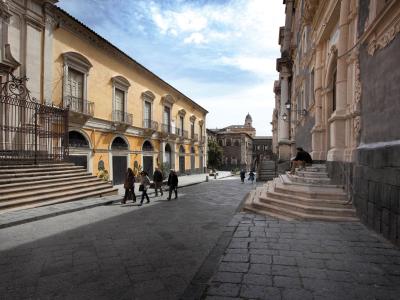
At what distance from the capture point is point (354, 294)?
3236 mm

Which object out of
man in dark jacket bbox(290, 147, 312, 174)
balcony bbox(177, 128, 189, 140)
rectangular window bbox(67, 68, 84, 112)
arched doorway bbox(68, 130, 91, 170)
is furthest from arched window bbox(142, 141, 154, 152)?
man in dark jacket bbox(290, 147, 312, 174)

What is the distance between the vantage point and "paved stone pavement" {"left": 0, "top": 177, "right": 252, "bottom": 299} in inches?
140

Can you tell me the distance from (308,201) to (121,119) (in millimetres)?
15228

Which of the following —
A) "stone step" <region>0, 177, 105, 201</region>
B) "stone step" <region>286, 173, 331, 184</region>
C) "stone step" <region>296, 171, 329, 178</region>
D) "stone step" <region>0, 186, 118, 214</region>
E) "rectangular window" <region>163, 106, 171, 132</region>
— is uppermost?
"rectangular window" <region>163, 106, 171, 132</region>

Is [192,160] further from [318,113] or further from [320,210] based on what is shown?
[320,210]

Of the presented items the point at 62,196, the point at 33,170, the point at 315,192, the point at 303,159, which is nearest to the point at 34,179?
the point at 33,170

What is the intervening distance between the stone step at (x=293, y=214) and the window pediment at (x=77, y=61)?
12.6 meters

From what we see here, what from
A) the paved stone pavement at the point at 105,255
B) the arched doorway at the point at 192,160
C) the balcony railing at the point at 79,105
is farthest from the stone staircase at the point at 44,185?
the arched doorway at the point at 192,160

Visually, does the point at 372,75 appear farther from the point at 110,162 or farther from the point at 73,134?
the point at 110,162

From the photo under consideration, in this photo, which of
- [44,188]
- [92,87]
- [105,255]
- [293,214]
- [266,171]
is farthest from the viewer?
[266,171]

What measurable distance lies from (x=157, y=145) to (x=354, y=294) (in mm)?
22936

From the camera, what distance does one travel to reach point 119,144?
19.7 m

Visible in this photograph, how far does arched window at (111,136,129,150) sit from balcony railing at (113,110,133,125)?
1.22m

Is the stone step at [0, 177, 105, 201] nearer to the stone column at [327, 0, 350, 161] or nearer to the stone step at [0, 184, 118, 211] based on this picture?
the stone step at [0, 184, 118, 211]
